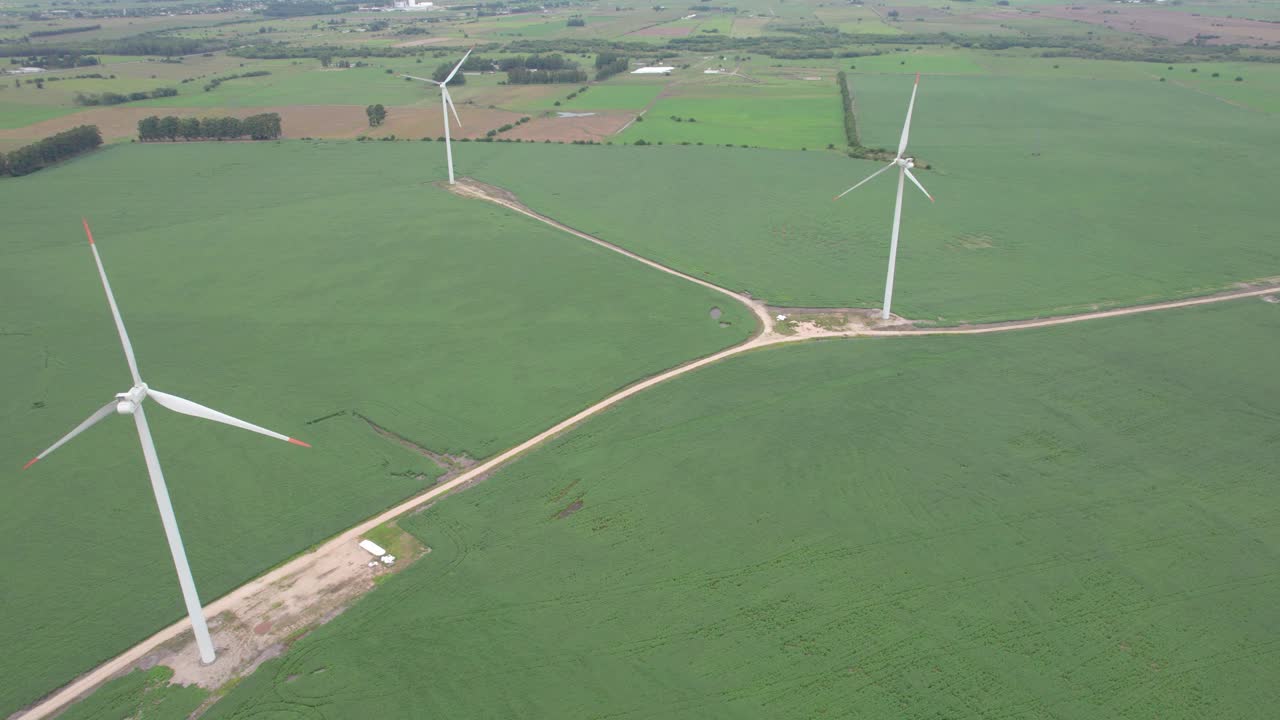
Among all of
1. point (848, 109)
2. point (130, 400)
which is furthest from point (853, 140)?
point (130, 400)

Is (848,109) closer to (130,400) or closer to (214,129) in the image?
(214,129)

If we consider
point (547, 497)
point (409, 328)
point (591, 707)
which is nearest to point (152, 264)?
point (409, 328)

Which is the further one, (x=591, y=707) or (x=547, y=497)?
(x=547, y=497)

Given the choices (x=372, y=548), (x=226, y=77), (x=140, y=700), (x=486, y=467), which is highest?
(x=226, y=77)

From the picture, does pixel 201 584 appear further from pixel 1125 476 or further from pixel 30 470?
pixel 1125 476

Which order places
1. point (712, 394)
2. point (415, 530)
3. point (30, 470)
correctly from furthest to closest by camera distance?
1. point (712, 394)
2. point (30, 470)
3. point (415, 530)

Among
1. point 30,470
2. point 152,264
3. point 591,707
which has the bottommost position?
point 591,707

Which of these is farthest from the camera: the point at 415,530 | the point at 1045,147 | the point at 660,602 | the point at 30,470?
the point at 1045,147
